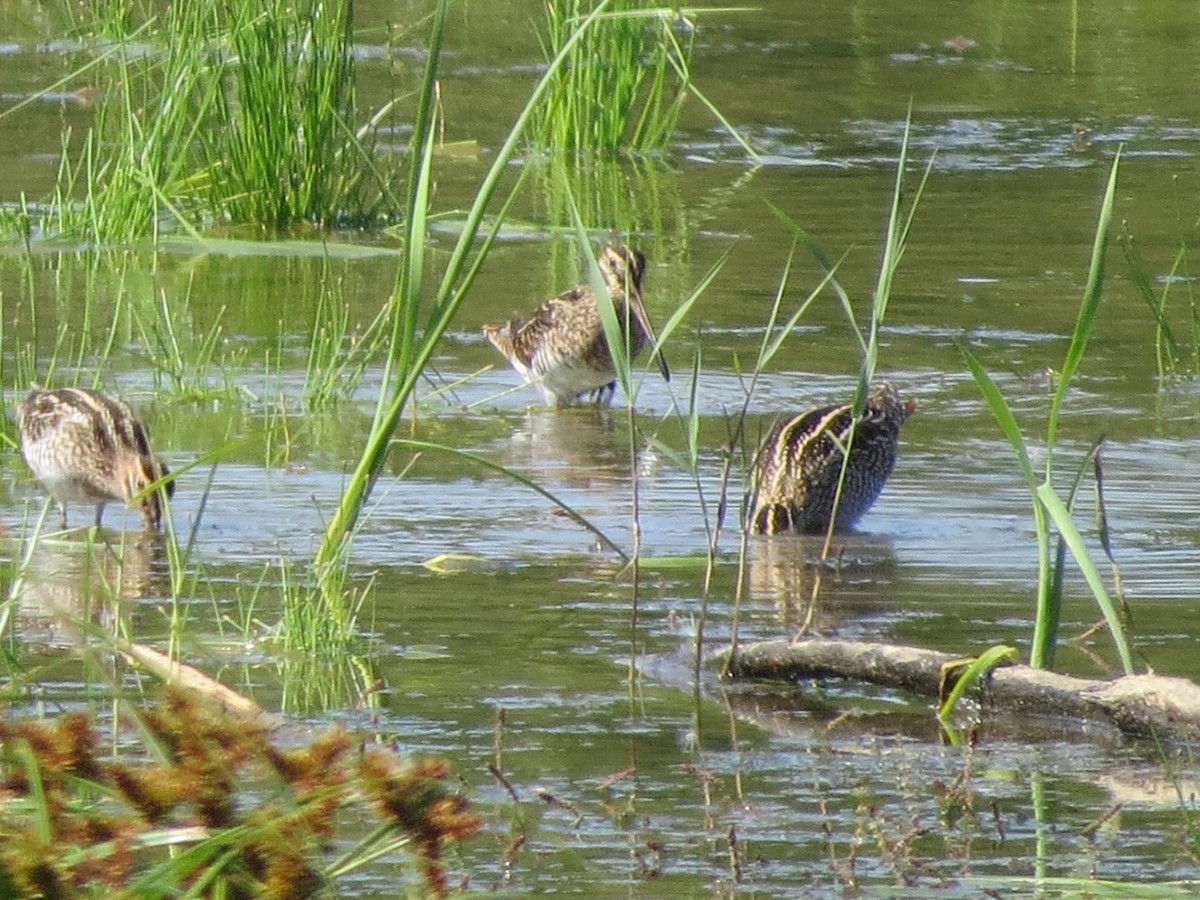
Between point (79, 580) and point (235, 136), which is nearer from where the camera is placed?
point (79, 580)

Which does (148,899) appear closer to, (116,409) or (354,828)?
(354,828)

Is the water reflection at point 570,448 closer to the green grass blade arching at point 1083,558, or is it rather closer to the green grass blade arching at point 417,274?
the green grass blade arching at point 417,274

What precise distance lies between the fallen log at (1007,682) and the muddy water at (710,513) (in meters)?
0.06

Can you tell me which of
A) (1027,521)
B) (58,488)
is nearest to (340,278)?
(58,488)

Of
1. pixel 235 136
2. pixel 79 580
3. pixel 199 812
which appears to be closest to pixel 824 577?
pixel 79 580

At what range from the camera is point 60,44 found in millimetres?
18203

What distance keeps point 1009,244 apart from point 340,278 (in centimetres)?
328

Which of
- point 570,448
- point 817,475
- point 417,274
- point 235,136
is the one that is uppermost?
point 417,274

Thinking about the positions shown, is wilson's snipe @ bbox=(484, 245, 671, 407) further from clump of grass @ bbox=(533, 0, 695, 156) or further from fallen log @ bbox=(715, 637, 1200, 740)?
clump of grass @ bbox=(533, 0, 695, 156)

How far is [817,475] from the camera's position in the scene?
8156 mm

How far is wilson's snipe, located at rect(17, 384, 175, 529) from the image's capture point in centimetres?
782

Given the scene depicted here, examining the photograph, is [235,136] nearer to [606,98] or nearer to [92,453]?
[606,98]

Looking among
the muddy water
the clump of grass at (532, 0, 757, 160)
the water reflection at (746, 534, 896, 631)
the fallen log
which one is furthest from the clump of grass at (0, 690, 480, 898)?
the clump of grass at (532, 0, 757, 160)

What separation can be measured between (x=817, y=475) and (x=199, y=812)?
4769mm
